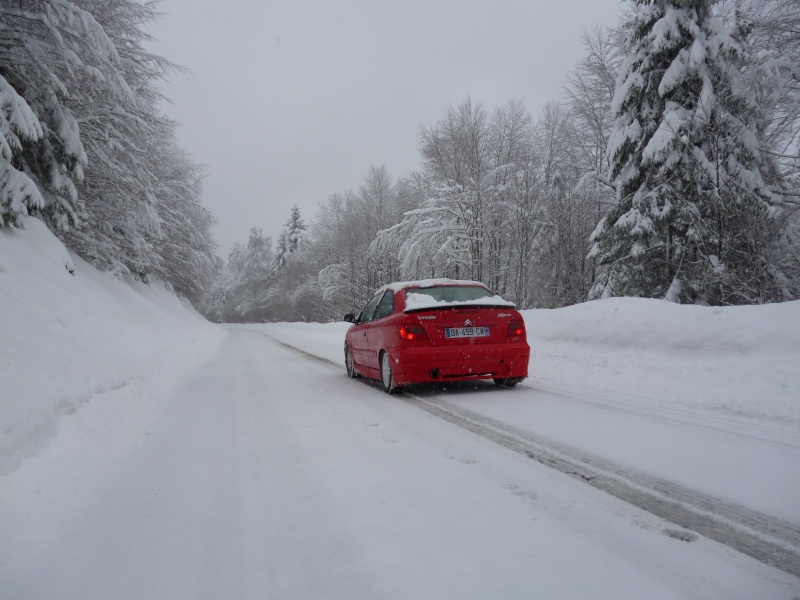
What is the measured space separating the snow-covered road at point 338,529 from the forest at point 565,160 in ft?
24.9

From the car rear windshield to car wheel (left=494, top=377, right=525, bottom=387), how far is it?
3.91 feet

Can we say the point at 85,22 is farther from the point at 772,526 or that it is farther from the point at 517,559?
the point at 772,526

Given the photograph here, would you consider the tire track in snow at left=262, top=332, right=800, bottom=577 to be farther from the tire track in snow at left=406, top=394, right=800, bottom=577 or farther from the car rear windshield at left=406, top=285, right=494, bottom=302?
the car rear windshield at left=406, top=285, right=494, bottom=302

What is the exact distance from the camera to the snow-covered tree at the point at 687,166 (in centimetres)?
1068

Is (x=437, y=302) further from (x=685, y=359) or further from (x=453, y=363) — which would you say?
(x=685, y=359)

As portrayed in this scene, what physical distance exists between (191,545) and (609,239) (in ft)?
48.6

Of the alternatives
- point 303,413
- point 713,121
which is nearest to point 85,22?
point 303,413

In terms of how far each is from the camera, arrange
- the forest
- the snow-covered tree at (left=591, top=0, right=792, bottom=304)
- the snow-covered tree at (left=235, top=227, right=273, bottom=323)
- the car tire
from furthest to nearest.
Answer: the snow-covered tree at (left=235, top=227, right=273, bottom=323) → the snow-covered tree at (left=591, top=0, right=792, bottom=304) → the forest → the car tire

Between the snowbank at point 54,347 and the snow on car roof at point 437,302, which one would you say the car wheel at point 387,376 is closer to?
the snow on car roof at point 437,302

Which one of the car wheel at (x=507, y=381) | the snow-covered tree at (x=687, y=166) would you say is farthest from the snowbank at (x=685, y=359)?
the snow-covered tree at (x=687, y=166)

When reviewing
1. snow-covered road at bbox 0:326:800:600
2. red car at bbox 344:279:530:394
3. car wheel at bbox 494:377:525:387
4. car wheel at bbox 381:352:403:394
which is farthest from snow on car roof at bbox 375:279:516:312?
snow-covered road at bbox 0:326:800:600

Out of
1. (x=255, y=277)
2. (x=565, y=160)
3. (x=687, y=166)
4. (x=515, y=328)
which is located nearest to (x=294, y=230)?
(x=255, y=277)

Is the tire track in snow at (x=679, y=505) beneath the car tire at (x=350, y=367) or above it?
beneath

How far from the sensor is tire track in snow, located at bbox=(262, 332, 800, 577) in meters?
2.13
